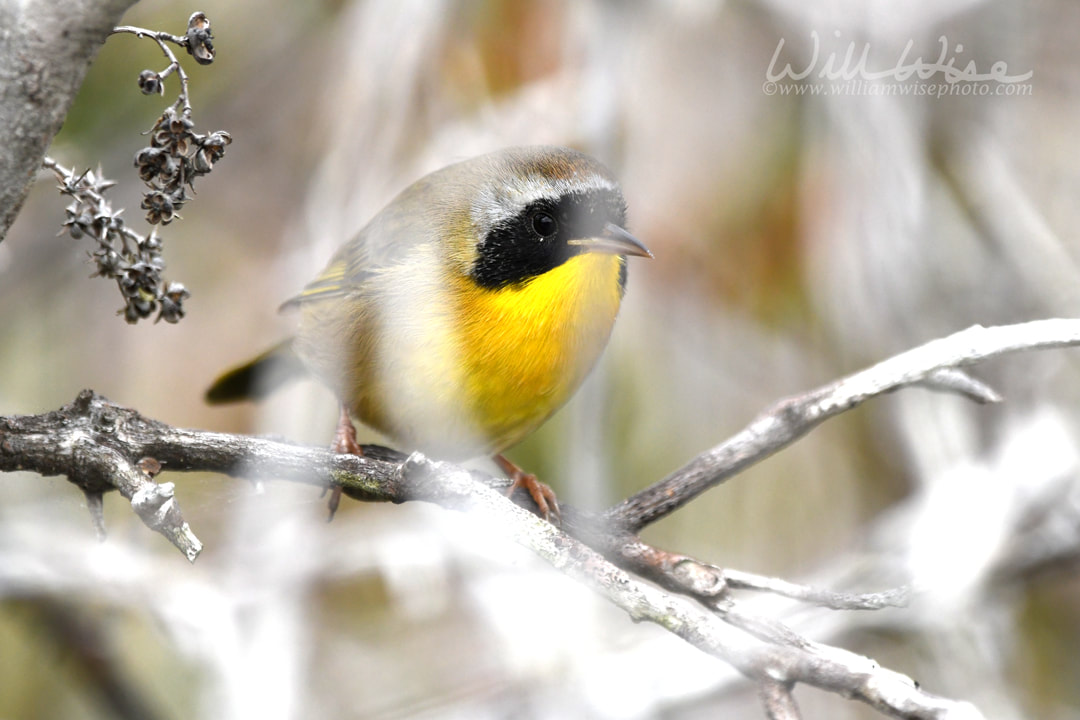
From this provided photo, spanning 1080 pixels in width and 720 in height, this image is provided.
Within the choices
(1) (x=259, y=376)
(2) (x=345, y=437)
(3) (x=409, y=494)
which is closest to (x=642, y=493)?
(3) (x=409, y=494)

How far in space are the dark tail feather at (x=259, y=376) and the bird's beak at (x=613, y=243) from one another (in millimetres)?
1264

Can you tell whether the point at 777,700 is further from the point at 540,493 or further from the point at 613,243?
the point at 613,243

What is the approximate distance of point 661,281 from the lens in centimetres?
464

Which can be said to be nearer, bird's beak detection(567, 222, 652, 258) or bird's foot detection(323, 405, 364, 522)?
bird's beak detection(567, 222, 652, 258)

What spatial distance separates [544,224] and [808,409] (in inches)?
43.0

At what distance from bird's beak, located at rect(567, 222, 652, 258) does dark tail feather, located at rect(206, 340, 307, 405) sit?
1264 mm

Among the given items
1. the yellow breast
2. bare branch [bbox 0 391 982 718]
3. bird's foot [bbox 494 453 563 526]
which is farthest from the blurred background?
bare branch [bbox 0 391 982 718]

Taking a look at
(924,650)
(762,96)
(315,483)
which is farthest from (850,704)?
(315,483)

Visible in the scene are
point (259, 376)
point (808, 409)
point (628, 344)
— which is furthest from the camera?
point (628, 344)

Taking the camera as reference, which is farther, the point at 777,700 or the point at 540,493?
the point at 540,493

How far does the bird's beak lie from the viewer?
2.74 m

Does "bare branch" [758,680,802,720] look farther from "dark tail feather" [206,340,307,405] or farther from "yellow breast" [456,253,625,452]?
"dark tail feather" [206,340,307,405]

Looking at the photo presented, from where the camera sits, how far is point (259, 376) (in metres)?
3.50

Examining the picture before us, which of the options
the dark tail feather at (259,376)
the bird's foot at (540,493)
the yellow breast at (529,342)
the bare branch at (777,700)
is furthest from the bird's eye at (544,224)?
the bare branch at (777,700)
